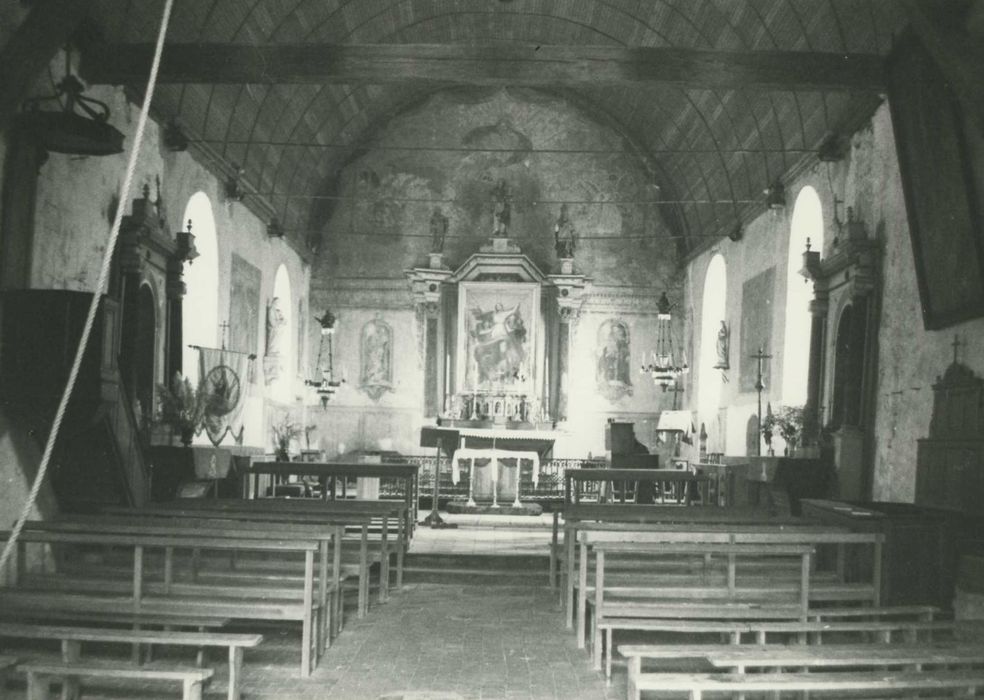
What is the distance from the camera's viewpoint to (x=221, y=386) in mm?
12594

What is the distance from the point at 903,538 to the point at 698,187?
1286 centimetres

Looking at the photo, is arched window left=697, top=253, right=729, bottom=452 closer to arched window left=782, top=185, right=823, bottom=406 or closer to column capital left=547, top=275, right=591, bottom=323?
column capital left=547, top=275, right=591, bottom=323

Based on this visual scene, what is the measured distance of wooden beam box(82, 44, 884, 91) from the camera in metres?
10.2

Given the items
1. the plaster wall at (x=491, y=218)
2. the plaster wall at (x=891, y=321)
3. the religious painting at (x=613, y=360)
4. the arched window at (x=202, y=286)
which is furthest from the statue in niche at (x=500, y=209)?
the plaster wall at (x=891, y=321)

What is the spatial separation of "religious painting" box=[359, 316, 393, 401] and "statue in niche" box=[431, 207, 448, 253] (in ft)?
6.16

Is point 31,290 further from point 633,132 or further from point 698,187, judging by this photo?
point 633,132

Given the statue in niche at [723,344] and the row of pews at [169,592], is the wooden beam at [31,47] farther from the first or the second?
the statue in niche at [723,344]

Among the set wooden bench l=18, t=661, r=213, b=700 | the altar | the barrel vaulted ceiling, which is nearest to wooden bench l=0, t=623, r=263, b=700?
wooden bench l=18, t=661, r=213, b=700

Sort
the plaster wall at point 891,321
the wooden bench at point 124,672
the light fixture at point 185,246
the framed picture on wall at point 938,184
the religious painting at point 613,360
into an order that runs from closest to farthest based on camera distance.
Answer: the wooden bench at point 124,672
the framed picture on wall at point 938,184
the plaster wall at point 891,321
the light fixture at point 185,246
the religious painting at point 613,360

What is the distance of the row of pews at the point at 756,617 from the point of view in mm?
4121

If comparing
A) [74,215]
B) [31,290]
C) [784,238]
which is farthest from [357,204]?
[31,290]

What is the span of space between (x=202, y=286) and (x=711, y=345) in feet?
30.5

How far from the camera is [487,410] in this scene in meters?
19.3

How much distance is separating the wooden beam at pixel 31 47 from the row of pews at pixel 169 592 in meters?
2.82
